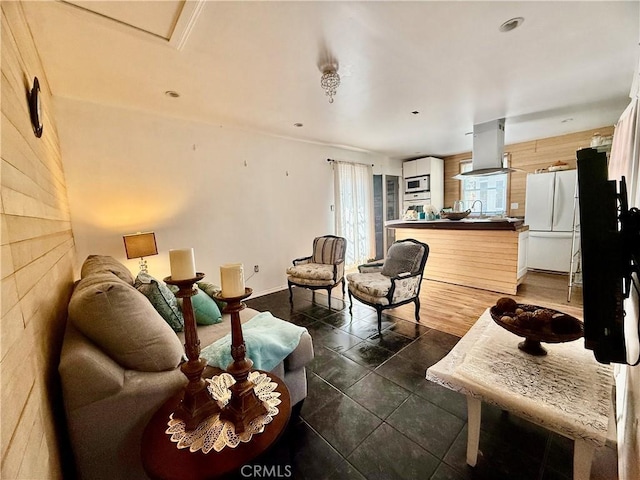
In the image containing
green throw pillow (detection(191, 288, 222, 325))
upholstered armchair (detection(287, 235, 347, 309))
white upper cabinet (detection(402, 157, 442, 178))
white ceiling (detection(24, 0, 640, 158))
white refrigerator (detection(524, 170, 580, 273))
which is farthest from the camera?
white upper cabinet (detection(402, 157, 442, 178))

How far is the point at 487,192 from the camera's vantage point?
5.84 meters

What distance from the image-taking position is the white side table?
930 mm

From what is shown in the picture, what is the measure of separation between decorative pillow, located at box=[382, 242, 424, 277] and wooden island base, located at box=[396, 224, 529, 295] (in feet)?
4.87

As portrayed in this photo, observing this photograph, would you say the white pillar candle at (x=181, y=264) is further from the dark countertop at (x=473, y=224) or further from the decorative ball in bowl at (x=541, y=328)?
the dark countertop at (x=473, y=224)

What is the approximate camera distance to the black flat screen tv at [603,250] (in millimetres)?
728

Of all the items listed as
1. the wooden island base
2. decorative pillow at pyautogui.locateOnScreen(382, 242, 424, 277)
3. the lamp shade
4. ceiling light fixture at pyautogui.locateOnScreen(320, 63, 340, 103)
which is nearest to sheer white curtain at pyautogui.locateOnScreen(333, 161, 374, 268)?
the wooden island base

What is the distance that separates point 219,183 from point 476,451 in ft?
12.1

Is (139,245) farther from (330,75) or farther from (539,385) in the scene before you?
(539,385)

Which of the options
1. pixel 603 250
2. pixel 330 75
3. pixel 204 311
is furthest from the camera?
pixel 330 75

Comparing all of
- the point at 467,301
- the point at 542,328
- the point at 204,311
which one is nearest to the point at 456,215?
the point at 467,301

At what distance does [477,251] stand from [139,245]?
4.42 metres

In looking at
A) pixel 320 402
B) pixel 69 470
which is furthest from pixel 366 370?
pixel 69 470

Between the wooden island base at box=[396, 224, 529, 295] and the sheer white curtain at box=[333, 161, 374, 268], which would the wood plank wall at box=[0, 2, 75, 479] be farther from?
the wooden island base at box=[396, 224, 529, 295]

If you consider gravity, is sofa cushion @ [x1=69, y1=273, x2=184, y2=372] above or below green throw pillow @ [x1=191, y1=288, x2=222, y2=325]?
above
